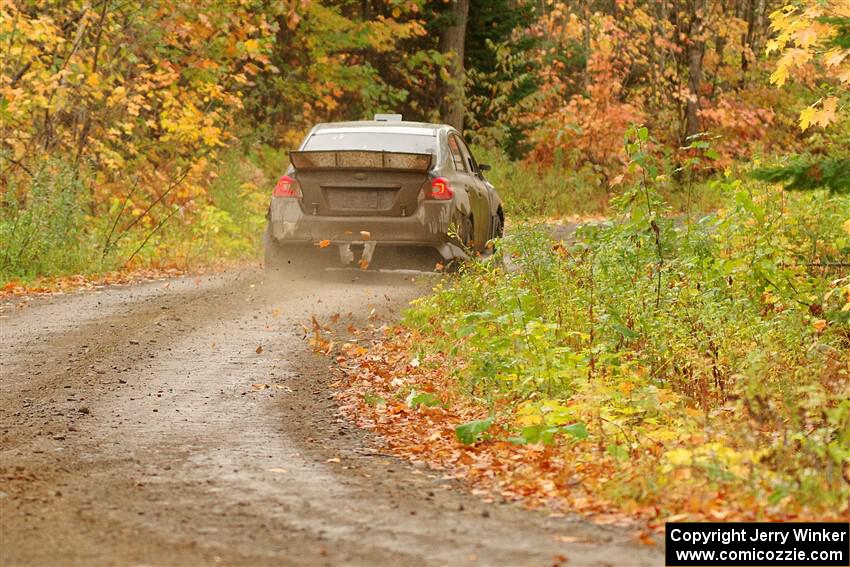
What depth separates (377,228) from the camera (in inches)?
575

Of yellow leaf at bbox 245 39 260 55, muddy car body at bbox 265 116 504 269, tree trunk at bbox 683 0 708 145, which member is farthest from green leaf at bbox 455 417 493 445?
tree trunk at bbox 683 0 708 145

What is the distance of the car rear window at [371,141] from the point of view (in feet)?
49.7

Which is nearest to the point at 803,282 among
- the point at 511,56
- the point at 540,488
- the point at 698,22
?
the point at 540,488

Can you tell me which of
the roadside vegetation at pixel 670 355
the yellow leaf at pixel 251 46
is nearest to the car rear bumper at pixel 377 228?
the roadside vegetation at pixel 670 355

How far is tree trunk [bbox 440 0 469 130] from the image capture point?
28.6m

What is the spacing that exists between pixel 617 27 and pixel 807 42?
90.7ft

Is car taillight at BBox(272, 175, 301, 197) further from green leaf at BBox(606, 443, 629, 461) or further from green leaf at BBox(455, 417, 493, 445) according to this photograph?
green leaf at BBox(606, 443, 629, 461)

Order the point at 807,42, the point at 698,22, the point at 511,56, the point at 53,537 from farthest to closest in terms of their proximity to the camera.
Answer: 1. the point at 698,22
2. the point at 511,56
3. the point at 807,42
4. the point at 53,537

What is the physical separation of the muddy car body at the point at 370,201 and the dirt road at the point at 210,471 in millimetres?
2088

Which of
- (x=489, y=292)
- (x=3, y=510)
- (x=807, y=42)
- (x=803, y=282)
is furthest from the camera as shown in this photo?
(x=489, y=292)

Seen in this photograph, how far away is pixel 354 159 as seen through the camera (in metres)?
14.5

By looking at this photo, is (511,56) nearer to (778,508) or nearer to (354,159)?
(354,159)

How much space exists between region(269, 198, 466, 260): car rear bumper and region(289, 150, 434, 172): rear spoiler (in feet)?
1.55

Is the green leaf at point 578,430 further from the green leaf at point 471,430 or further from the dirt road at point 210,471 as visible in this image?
the dirt road at point 210,471
